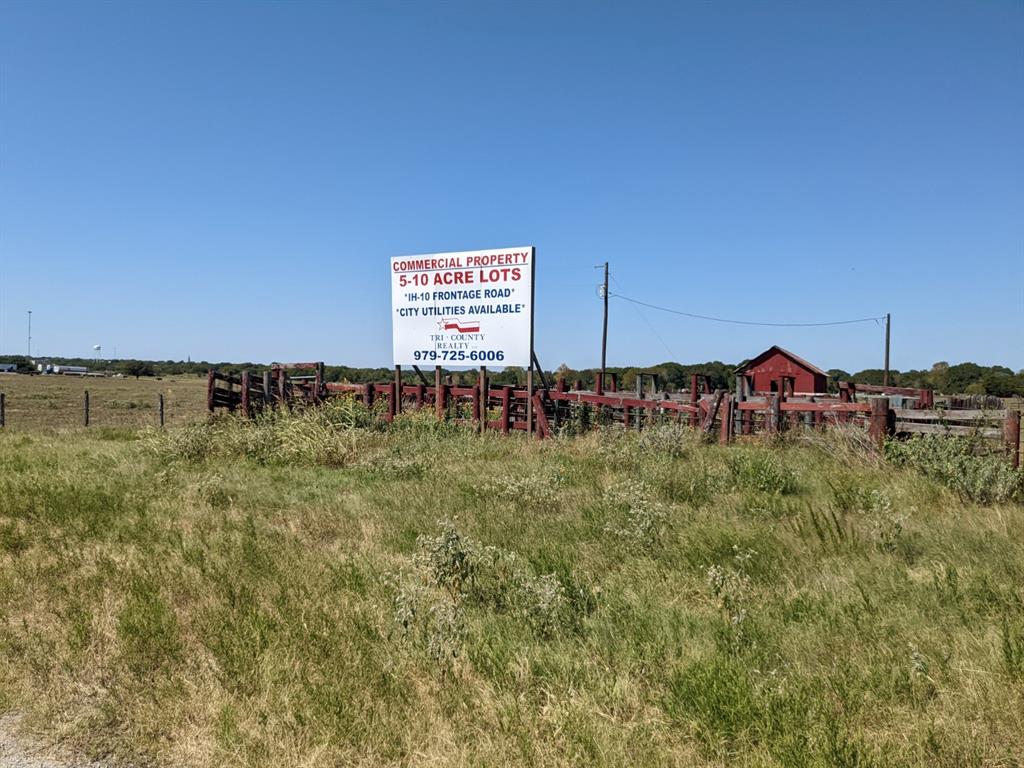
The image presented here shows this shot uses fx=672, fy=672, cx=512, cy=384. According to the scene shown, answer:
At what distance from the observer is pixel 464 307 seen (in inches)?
726

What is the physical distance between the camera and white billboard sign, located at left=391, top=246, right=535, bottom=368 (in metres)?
17.3

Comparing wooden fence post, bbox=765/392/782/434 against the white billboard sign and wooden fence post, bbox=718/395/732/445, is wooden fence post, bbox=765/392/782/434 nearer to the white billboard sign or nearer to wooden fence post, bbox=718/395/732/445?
wooden fence post, bbox=718/395/732/445

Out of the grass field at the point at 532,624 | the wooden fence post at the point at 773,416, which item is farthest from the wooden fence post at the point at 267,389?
the wooden fence post at the point at 773,416

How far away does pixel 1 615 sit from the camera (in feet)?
16.9

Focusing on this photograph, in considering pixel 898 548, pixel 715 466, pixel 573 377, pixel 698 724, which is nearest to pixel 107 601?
pixel 698 724

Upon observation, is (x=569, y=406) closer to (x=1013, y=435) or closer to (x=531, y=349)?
(x=531, y=349)

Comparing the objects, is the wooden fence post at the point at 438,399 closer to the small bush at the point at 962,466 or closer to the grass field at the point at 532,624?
the grass field at the point at 532,624

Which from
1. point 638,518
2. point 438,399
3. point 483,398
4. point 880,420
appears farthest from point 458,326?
point 638,518

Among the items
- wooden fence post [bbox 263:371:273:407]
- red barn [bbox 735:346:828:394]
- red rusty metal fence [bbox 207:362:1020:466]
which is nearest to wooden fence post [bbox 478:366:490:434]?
red rusty metal fence [bbox 207:362:1020:466]

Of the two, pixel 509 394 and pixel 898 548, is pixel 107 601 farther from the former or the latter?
pixel 509 394

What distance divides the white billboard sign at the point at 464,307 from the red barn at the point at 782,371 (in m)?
21.2

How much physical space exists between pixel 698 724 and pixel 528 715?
2.88ft

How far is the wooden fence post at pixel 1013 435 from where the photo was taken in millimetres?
9234

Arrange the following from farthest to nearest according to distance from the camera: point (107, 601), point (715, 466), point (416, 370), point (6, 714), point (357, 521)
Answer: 1. point (416, 370)
2. point (715, 466)
3. point (357, 521)
4. point (107, 601)
5. point (6, 714)
